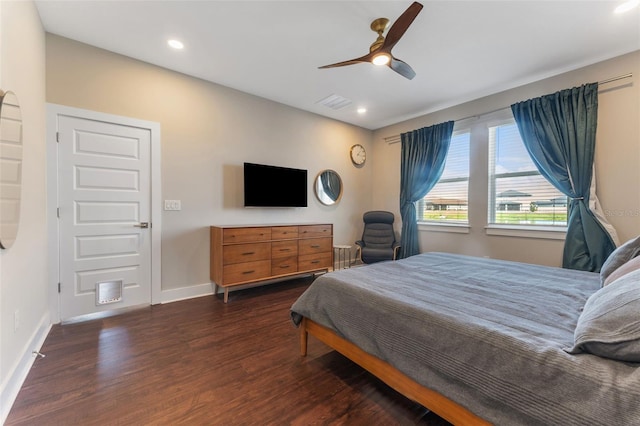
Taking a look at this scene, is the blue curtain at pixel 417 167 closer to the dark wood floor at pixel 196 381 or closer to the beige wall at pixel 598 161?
the beige wall at pixel 598 161

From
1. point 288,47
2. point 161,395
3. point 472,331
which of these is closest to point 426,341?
point 472,331

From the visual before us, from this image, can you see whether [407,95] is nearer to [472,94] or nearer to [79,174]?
[472,94]

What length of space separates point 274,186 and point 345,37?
2.09 meters

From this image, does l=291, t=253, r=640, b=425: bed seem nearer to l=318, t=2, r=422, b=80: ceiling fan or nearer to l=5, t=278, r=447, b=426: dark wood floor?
l=5, t=278, r=447, b=426: dark wood floor

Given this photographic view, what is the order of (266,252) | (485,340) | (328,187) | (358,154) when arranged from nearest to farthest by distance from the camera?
(485,340)
(266,252)
(328,187)
(358,154)

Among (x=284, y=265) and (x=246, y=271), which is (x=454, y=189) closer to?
(x=284, y=265)

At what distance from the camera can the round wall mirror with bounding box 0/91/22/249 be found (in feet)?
4.76

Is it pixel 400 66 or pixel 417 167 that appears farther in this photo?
pixel 417 167

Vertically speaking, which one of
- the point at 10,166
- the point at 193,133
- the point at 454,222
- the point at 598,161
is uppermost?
the point at 193,133

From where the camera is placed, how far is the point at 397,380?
4.64ft

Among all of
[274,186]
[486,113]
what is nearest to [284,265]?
[274,186]

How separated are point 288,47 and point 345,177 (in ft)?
8.55

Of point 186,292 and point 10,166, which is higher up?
point 10,166

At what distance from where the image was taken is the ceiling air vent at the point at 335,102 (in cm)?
386
